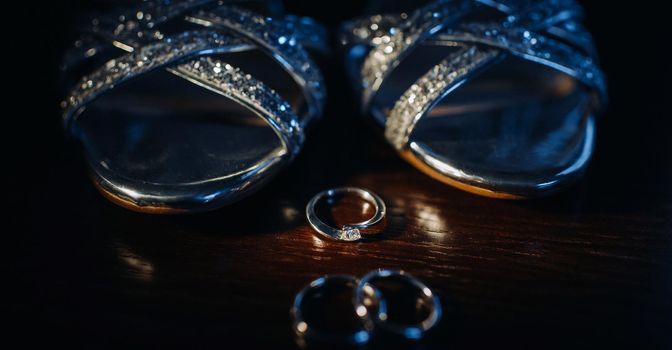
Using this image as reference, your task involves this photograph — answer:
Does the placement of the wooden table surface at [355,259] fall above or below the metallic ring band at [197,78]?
below

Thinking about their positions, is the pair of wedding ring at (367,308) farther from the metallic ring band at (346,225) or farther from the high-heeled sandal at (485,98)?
the high-heeled sandal at (485,98)

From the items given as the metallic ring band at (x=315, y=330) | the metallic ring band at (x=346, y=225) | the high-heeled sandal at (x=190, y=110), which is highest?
the high-heeled sandal at (x=190, y=110)

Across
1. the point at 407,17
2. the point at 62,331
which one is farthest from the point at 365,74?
the point at 62,331

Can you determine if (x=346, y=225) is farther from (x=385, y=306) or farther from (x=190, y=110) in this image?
(x=190, y=110)

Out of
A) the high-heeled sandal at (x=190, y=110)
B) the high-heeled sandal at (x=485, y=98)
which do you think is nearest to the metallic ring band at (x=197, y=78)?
the high-heeled sandal at (x=190, y=110)

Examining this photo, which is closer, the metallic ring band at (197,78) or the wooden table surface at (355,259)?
the wooden table surface at (355,259)

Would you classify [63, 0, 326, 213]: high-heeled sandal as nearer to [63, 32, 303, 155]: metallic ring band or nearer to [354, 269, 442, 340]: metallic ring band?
[63, 32, 303, 155]: metallic ring band

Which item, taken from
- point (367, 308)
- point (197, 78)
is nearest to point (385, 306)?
point (367, 308)

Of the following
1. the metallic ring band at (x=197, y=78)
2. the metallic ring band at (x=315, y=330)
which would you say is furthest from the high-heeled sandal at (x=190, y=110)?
the metallic ring band at (x=315, y=330)

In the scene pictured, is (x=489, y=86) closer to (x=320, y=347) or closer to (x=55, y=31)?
(x=320, y=347)
